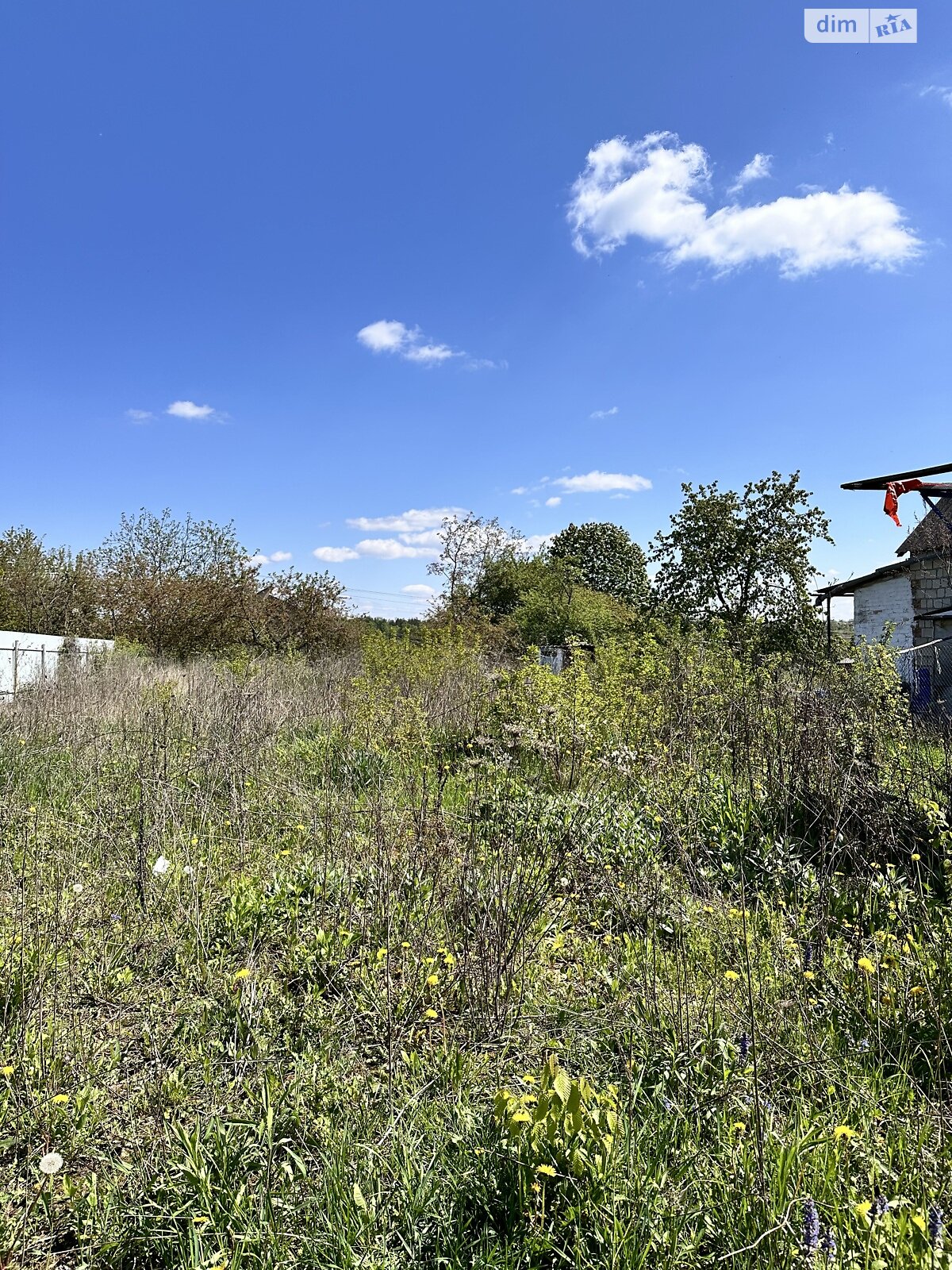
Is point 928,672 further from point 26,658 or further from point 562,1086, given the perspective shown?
point 26,658

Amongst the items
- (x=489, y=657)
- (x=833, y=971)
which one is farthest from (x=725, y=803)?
(x=489, y=657)

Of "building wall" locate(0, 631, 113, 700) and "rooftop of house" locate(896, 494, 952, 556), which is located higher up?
"rooftop of house" locate(896, 494, 952, 556)

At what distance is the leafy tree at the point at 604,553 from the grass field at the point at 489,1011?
90.9 ft

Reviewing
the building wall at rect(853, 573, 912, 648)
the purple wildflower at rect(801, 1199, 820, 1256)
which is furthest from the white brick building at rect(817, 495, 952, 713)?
the purple wildflower at rect(801, 1199, 820, 1256)

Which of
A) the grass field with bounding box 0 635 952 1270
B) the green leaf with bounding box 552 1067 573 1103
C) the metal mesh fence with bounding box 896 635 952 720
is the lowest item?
the grass field with bounding box 0 635 952 1270

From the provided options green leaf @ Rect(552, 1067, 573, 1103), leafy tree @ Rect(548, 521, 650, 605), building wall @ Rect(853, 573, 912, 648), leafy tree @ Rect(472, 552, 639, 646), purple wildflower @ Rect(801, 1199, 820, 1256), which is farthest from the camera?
leafy tree @ Rect(548, 521, 650, 605)

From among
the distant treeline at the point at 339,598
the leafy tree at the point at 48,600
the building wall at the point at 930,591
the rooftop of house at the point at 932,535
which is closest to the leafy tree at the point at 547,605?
the distant treeline at the point at 339,598

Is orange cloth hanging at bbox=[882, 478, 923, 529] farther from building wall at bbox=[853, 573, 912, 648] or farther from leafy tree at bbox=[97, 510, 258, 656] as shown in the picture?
leafy tree at bbox=[97, 510, 258, 656]

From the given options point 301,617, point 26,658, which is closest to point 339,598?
point 301,617

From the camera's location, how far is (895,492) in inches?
411

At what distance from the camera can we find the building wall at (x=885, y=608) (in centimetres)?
1545

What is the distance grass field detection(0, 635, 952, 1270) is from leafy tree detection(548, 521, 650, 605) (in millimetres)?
27702

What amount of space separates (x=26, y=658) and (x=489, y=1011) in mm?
11261

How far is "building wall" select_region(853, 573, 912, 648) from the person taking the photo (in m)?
15.5
